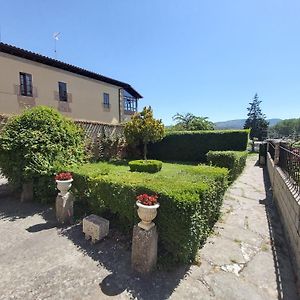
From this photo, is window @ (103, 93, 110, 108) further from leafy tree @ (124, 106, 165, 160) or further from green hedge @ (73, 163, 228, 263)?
green hedge @ (73, 163, 228, 263)

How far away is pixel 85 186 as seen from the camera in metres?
4.93

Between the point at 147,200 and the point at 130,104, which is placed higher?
the point at 130,104

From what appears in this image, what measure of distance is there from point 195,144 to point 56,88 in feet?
38.4

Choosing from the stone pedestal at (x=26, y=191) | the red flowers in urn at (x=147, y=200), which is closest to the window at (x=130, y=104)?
the stone pedestal at (x=26, y=191)

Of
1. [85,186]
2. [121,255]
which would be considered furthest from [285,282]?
[85,186]

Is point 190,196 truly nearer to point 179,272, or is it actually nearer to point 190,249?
point 190,249

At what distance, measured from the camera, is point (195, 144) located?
14.3m

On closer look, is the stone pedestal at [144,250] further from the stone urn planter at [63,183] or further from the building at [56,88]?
the building at [56,88]

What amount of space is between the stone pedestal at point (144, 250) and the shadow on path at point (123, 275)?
105 mm

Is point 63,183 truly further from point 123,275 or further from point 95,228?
point 123,275

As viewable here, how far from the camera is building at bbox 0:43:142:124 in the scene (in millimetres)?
14031

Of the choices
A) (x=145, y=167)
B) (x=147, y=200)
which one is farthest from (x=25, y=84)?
(x=147, y=200)

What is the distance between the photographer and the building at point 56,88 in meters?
14.0

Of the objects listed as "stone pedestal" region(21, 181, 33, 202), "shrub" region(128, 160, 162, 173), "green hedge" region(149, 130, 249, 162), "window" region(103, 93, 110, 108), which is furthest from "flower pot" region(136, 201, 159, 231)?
"window" region(103, 93, 110, 108)
